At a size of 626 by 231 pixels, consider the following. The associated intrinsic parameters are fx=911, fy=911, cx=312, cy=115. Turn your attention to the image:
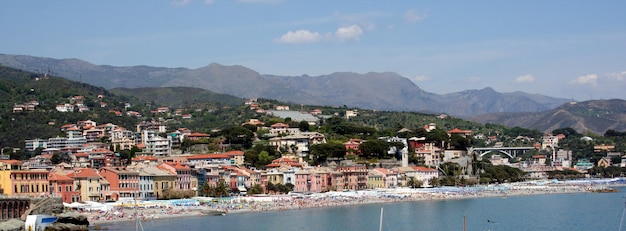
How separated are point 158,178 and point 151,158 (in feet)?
38.9

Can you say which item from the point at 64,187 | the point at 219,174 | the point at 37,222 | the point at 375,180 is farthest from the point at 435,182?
the point at 37,222

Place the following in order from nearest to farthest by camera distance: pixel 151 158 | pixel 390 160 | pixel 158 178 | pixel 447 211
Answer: pixel 447 211 → pixel 158 178 → pixel 151 158 → pixel 390 160

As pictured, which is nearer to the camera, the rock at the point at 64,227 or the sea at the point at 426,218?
the rock at the point at 64,227

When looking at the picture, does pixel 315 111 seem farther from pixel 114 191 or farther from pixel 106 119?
pixel 114 191

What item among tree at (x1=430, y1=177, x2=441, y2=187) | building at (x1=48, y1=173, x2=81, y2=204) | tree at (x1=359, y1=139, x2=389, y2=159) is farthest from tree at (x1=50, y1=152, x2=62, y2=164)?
tree at (x1=430, y1=177, x2=441, y2=187)

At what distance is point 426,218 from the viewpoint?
51.6 m

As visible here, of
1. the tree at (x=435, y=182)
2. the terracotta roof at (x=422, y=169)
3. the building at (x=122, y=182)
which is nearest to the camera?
the building at (x=122, y=182)

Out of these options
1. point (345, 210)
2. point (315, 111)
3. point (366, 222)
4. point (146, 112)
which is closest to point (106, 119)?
point (146, 112)

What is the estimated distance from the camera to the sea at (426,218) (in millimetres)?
45656

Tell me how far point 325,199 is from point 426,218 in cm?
1488

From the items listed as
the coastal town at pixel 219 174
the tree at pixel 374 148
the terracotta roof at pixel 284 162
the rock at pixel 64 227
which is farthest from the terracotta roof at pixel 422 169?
the rock at pixel 64 227

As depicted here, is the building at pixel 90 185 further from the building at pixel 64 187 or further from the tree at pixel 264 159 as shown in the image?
the tree at pixel 264 159

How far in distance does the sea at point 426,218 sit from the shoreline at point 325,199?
1.49 meters

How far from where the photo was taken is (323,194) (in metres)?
68.8
